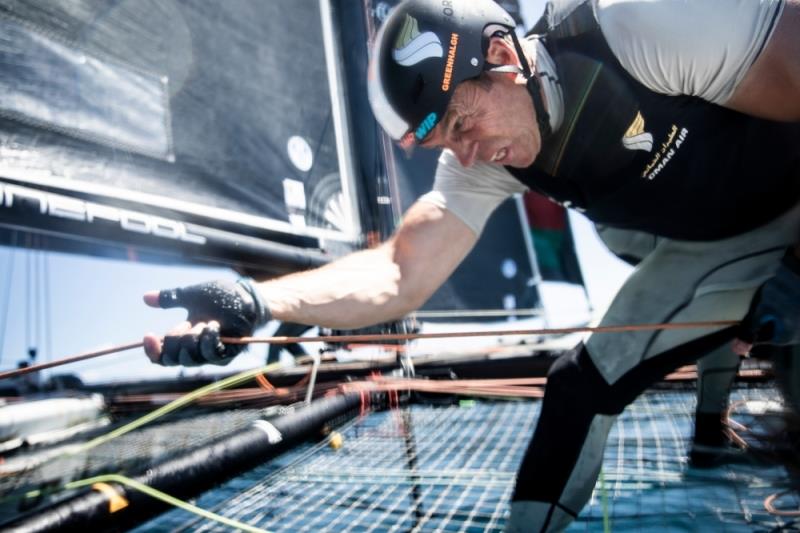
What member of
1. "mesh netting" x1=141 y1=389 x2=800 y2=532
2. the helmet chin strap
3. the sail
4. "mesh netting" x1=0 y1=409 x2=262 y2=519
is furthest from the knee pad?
the sail

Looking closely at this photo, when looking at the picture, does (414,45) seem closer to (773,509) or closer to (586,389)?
(586,389)

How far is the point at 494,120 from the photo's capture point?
4.04ft

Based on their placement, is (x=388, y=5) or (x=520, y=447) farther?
(x=388, y=5)

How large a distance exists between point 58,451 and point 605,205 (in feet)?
5.62

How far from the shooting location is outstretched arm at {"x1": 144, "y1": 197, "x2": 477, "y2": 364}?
1011 mm

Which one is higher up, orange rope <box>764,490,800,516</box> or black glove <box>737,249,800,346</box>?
black glove <box>737,249,800,346</box>

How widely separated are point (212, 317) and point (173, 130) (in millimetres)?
927

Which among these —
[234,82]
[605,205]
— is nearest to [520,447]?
[605,205]

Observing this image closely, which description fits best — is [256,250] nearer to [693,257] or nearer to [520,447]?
[520,447]

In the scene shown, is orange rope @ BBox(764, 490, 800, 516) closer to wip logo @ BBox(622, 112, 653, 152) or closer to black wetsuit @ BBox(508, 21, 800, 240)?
black wetsuit @ BBox(508, 21, 800, 240)

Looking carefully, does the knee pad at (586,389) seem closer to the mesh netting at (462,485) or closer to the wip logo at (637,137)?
the mesh netting at (462,485)

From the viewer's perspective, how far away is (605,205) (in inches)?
52.7

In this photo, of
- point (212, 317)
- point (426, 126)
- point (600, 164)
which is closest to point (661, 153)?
point (600, 164)

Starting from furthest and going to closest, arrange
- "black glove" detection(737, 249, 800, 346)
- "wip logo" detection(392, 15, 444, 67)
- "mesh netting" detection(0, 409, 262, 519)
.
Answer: "mesh netting" detection(0, 409, 262, 519) → "wip logo" detection(392, 15, 444, 67) → "black glove" detection(737, 249, 800, 346)
